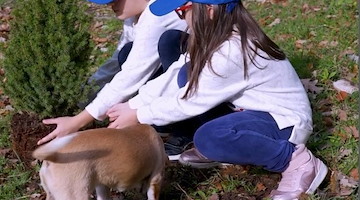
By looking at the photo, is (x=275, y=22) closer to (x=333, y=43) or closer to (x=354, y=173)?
(x=333, y=43)

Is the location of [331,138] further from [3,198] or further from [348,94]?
[3,198]

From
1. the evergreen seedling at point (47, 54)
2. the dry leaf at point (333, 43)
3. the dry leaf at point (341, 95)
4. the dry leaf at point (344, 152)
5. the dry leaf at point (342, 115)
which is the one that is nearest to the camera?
the evergreen seedling at point (47, 54)

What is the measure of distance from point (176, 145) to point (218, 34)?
3.48 ft

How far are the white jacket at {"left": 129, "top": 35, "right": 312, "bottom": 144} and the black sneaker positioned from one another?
62cm

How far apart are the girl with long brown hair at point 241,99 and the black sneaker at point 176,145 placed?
24.1 inches

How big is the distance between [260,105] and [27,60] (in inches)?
52.7

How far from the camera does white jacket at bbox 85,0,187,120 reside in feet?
12.2

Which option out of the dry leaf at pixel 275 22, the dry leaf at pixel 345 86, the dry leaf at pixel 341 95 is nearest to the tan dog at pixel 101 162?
the dry leaf at pixel 341 95

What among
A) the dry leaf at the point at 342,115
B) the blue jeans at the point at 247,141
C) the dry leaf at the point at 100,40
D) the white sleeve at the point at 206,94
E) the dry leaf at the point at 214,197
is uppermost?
the white sleeve at the point at 206,94

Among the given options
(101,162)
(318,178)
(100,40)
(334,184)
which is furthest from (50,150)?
(100,40)

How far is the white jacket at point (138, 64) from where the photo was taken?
3715 millimetres

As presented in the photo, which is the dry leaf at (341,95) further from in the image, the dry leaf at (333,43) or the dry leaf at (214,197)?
the dry leaf at (214,197)

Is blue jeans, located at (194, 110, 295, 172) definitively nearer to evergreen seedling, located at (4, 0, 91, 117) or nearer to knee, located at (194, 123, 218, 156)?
knee, located at (194, 123, 218, 156)

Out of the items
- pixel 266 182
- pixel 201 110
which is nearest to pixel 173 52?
pixel 201 110
